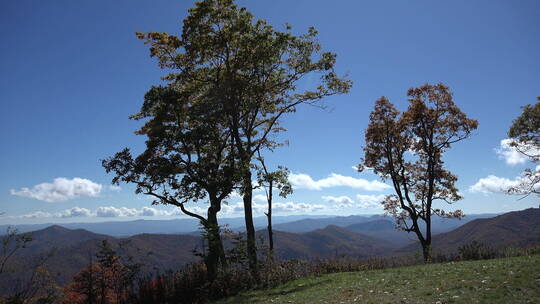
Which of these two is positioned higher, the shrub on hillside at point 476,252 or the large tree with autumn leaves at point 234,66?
the large tree with autumn leaves at point 234,66

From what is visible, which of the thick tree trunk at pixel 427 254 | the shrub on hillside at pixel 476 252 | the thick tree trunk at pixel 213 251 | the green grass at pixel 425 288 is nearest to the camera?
the green grass at pixel 425 288

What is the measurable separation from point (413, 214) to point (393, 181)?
11.7 feet

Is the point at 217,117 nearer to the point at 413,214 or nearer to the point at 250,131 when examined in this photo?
the point at 250,131

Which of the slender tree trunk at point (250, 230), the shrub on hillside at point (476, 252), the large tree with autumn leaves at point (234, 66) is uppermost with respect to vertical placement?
the large tree with autumn leaves at point (234, 66)

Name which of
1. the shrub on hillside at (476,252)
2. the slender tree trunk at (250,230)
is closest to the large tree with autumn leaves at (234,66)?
the slender tree trunk at (250,230)

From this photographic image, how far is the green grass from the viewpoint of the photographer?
32.8 feet

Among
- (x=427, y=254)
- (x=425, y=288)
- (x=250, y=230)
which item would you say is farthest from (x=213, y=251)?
(x=427, y=254)

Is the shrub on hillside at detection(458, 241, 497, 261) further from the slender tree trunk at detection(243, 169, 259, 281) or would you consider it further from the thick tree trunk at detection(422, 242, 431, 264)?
the slender tree trunk at detection(243, 169, 259, 281)

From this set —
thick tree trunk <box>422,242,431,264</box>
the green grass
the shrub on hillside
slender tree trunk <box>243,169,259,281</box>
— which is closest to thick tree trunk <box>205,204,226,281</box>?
slender tree trunk <box>243,169,259,281</box>

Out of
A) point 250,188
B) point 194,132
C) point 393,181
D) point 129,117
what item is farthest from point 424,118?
point 129,117

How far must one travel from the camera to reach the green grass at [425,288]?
998 cm

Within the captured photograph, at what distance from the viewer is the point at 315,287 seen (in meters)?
15.8

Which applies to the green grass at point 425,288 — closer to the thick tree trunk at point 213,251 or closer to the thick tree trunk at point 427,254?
the thick tree trunk at point 213,251

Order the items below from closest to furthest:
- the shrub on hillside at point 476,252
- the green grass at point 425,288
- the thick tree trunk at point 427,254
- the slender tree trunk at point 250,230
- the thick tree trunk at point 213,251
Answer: the green grass at point 425,288
the thick tree trunk at point 213,251
the slender tree trunk at point 250,230
the shrub on hillside at point 476,252
the thick tree trunk at point 427,254
